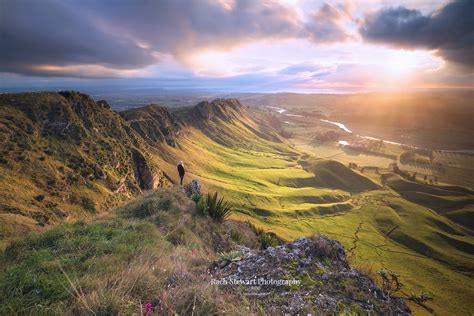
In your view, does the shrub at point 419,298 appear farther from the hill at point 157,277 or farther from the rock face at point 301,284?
the hill at point 157,277

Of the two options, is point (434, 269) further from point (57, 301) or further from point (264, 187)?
point (57, 301)

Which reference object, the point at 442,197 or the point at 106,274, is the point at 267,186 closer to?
the point at 442,197

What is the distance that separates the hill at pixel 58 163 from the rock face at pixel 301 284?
12.2 m

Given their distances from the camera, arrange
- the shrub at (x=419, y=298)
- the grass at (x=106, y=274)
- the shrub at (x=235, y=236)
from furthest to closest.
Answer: the shrub at (x=235, y=236) < the shrub at (x=419, y=298) < the grass at (x=106, y=274)

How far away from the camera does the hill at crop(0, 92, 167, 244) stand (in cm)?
1686

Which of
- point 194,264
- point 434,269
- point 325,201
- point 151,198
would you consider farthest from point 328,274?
point 325,201

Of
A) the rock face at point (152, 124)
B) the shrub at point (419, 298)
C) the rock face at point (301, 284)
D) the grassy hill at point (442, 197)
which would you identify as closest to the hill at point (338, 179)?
the grassy hill at point (442, 197)

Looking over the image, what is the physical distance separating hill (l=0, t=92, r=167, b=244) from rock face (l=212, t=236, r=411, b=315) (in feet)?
40.1

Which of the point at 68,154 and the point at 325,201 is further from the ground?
the point at 68,154

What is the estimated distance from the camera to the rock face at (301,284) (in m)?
4.29

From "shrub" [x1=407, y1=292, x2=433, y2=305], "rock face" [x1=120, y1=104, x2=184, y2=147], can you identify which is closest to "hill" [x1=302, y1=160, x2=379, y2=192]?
"rock face" [x1=120, y1=104, x2=184, y2=147]

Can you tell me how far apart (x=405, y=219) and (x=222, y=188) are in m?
54.4

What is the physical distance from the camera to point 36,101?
2806 cm

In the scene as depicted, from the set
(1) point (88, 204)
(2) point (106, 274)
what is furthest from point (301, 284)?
(1) point (88, 204)
